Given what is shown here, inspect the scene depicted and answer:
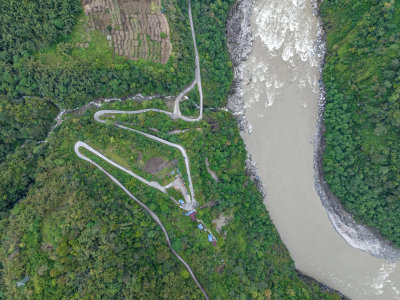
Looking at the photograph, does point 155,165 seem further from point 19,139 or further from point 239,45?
point 239,45

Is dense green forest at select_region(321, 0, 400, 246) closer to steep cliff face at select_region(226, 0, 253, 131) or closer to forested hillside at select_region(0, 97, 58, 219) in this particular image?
steep cliff face at select_region(226, 0, 253, 131)

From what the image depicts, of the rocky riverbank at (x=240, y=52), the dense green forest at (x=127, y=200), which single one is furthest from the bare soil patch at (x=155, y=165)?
the rocky riverbank at (x=240, y=52)

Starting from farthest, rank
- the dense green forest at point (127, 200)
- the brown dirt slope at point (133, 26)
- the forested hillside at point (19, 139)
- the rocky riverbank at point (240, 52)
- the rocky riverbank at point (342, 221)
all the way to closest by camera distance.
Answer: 1. the rocky riverbank at point (240, 52)
2. the rocky riverbank at point (342, 221)
3. the brown dirt slope at point (133, 26)
4. the forested hillside at point (19, 139)
5. the dense green forest at point (127, 200)

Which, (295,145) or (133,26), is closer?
(133,26)

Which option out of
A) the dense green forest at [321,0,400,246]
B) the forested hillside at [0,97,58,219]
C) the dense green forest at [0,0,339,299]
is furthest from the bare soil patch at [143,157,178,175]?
the dense green forest at [321,0,400,246]

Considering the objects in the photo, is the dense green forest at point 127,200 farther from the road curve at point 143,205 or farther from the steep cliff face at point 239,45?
the steep cliff face at point 239,45

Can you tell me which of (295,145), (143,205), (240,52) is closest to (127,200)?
(143,205)
